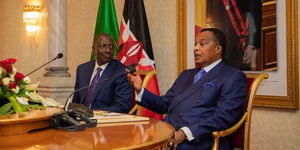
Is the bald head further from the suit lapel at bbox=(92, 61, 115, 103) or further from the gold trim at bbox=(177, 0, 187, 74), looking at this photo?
the gold trim at bbox=(177, 0, 187, 74)

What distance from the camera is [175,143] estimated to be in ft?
7.12

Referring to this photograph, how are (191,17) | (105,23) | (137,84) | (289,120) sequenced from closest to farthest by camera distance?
(137,84)
(289,120)
(191,17)
(105,23)

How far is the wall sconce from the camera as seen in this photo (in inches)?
237

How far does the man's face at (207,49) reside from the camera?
259 cm

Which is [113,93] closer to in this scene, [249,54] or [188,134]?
[188,134]

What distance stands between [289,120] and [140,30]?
67.3 inches

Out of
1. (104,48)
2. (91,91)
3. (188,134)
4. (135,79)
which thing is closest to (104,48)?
(104,48)

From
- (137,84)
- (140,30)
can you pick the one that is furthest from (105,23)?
(137,84)

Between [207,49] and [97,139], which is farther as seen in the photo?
[207,49]

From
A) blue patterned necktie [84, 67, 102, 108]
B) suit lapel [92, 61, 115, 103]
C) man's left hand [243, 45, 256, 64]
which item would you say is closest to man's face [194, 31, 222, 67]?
man's left hand [243, 45, 256, 64]

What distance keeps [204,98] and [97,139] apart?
1096 millimetres

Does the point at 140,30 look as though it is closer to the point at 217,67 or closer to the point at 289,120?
the point at 217,67

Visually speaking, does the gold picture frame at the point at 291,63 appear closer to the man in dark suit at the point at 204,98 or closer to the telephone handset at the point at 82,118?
the man in dark suit at the point at 204,98

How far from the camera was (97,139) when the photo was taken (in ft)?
4.85
